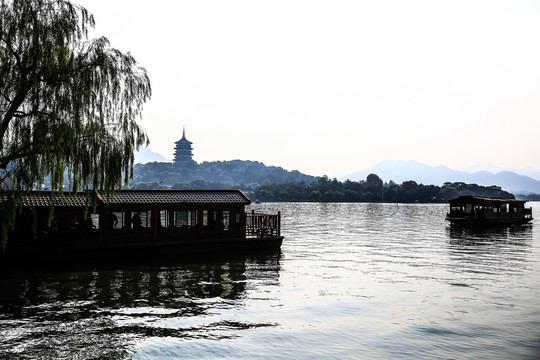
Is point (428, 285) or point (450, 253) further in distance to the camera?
point (450, 253)

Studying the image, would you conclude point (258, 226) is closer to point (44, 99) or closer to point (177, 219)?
point (177, 219)

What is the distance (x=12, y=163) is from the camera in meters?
16.2

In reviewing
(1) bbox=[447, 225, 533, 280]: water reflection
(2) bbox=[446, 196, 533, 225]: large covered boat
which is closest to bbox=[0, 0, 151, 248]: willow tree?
(1) bbox=[447, 225, 533, 280]: water reflection

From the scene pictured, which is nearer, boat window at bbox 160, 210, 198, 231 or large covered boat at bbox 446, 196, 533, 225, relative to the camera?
boat window at bbox 160, 210, 198, 231

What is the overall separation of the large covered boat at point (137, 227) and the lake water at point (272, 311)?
193cm

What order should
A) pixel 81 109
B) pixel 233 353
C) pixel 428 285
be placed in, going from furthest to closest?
pixel 428 285 → pixel 81 109 → pixel 233 353

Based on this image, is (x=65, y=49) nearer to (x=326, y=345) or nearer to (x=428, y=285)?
(x=326, y=345)

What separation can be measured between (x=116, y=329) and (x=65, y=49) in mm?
10145

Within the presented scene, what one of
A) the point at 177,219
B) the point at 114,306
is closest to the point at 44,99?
the point at 114,306

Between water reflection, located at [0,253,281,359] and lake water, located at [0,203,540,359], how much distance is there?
0.04 m

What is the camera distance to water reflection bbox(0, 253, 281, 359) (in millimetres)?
12172

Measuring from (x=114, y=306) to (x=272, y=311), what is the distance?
219 inches

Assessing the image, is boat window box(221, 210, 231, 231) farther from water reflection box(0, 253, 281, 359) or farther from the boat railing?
water reflection box(0, 253, 281, 359)

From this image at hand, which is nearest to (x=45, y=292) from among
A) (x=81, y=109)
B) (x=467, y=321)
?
(x=81, y=109)
